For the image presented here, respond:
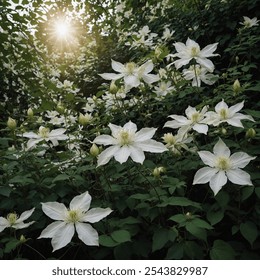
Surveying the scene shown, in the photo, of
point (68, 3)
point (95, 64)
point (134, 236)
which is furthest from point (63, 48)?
point (134, 236)

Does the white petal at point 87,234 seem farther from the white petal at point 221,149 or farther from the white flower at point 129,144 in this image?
the white petal at point 221,149

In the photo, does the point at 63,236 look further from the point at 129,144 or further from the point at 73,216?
the point at 129,144

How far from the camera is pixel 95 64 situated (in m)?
5.62

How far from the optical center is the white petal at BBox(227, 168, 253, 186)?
109 centimetres

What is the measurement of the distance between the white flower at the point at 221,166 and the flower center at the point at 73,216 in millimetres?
408

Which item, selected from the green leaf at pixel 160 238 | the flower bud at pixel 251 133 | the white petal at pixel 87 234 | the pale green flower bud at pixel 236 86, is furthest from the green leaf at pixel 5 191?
the pale green flower bud at pixel 236 86

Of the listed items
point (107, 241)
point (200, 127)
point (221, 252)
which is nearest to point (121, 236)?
point (107, 241)

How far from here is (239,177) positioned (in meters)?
1.13

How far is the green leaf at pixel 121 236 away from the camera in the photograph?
991 millimetres

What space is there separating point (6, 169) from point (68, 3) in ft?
12.3

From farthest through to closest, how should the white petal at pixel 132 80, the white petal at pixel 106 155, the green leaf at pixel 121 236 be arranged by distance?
the white petal at pixel 132 80 → the white petal at pixel 106 155 → the green leaf at pixel 121 236

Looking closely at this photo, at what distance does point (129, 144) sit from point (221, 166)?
34 cm

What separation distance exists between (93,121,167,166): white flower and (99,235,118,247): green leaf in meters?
0.28

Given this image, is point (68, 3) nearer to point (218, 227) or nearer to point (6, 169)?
point (6, 169)
